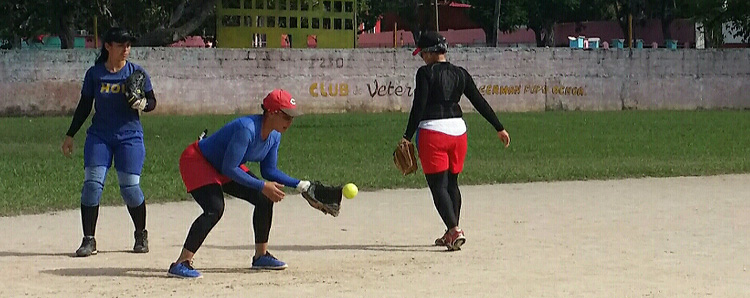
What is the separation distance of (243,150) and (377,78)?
86.8 ft

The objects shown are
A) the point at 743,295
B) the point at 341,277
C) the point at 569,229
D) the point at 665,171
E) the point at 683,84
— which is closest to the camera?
the point at 743,295

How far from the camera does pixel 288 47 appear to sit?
35344mm

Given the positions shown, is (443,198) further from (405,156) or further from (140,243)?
(140,243)

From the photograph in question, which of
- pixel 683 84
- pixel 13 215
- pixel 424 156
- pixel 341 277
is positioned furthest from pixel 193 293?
pixel 683 84

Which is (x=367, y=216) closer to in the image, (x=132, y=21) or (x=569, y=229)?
(x=569, y=229)

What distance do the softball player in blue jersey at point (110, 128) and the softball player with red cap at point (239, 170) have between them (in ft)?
3.91

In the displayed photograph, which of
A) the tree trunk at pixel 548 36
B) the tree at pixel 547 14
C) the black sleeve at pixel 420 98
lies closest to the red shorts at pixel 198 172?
the black sleeve at pixel 420 98

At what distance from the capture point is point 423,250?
32.7 ft

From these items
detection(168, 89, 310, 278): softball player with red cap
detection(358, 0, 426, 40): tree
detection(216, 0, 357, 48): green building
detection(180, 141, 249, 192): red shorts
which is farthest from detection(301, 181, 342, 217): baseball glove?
detection(358, 0, 426, 40): tree

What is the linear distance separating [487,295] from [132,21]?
35004 millimetres

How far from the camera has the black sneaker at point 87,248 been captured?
958cm

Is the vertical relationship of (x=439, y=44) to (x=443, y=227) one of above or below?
above

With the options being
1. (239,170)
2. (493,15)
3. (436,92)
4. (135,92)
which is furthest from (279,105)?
(493,15)

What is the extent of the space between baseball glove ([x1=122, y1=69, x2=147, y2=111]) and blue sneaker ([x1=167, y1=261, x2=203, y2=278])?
145 centimetres
